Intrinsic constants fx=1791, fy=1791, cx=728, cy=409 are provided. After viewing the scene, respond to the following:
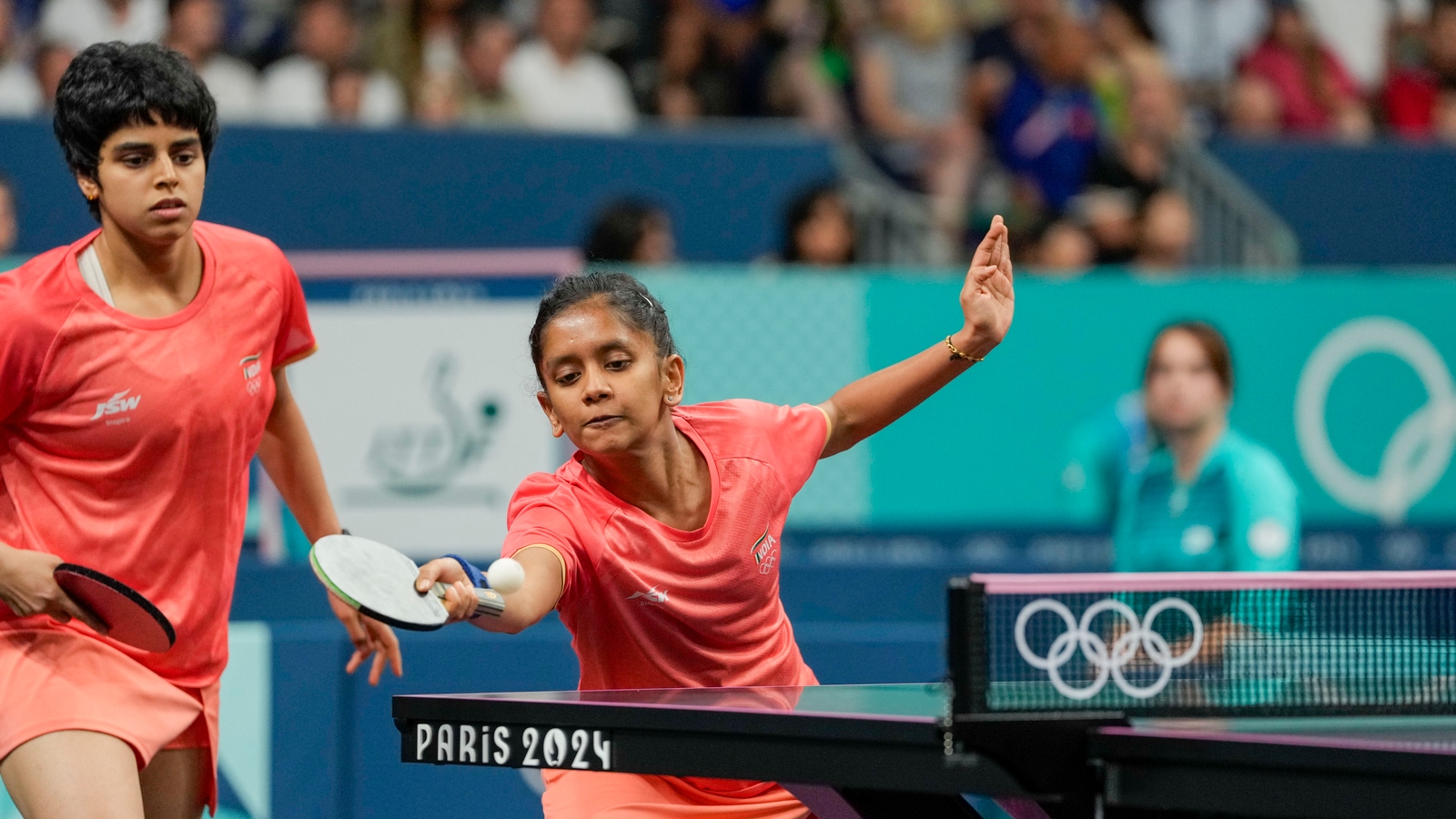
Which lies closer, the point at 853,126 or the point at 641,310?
the point at 641,310

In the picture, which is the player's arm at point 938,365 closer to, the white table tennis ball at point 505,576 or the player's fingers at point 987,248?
the player's fingers at point 987,248

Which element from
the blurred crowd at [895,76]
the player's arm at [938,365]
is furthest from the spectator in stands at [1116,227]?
the player's arm at [938,365]

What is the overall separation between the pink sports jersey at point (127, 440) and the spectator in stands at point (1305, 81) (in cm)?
861

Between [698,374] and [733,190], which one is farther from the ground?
[733,190]

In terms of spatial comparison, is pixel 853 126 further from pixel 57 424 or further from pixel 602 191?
pixel 57 424

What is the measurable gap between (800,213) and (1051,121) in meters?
2.40

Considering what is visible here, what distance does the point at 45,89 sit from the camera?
836cm

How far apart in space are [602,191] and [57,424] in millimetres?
5251

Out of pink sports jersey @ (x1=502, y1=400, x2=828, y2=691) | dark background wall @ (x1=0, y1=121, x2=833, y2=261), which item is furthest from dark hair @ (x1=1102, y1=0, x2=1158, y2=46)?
pink sports jersey @ (x1=502, y1=400, x2=828, y2=691)

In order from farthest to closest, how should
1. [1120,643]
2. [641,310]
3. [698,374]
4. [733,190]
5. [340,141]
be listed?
[733,190], [340,141], [698,374], [641,310], [1120,643]

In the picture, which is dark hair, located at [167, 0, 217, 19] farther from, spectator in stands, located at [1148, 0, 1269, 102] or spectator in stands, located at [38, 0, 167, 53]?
spectator in stands, located at [1148, 0, 1269, 102]

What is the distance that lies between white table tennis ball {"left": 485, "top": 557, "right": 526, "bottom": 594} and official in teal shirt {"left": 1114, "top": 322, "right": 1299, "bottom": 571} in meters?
3.10

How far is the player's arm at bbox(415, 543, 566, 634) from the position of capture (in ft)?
8.77

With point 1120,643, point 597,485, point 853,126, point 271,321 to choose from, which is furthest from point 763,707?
point 853,126
